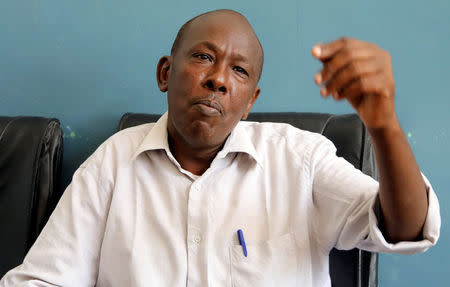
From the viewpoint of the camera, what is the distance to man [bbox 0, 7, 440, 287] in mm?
987

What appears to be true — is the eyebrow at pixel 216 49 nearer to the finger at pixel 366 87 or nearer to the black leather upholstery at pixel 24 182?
the finger at pixel 366 87

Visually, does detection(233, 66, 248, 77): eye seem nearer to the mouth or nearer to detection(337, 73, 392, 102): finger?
the mouth

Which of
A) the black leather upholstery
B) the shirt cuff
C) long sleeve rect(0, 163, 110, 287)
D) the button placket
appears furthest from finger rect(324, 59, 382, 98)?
the black leather upholstery

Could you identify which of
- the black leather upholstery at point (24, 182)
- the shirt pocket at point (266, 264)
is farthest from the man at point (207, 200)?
the black leather upholstery at point (24, 182)

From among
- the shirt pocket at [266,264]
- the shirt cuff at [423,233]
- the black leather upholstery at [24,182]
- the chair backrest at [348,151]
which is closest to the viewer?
the shirt cuff at [423,233]

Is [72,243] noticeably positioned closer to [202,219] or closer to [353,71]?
[202,219]

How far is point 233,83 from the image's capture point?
1027 millimetres

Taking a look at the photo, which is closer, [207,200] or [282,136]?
[207,200]

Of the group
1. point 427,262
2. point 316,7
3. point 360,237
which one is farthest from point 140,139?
point 427,262

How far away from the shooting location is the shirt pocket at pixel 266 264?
98cm

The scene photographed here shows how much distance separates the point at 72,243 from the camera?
3.41 feet

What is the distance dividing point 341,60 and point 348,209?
1.27ft

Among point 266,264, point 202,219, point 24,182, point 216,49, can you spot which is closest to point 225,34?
point 216,49

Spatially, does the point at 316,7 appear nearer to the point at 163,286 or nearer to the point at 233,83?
the point at 233,83
